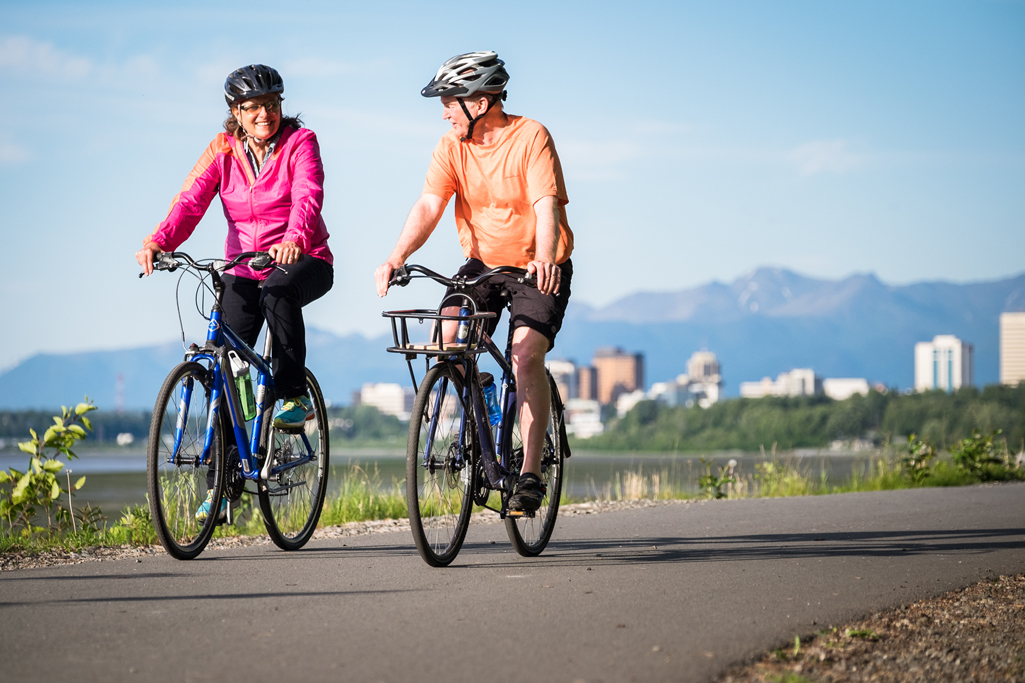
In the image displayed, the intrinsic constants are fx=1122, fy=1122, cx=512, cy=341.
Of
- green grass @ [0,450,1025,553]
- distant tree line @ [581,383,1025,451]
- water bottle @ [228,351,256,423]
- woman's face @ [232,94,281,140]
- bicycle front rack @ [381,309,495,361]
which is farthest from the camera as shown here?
distant tree line @ [581,383,1025,451]

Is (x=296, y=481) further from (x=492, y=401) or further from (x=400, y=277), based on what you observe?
(x=400, y=277)

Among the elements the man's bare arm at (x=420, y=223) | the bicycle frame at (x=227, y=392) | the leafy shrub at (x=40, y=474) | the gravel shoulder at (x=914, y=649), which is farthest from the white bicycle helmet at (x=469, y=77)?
the gravel shoulder at (x=914, y=649)

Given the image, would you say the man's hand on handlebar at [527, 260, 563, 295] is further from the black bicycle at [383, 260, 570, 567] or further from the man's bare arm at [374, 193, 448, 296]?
the man's bare arm at [374, 193, 448, 296]

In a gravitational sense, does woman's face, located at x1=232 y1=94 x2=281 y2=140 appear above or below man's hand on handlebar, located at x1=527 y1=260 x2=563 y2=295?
above

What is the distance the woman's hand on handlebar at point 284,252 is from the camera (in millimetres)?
5066

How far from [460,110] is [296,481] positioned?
6.48 feet

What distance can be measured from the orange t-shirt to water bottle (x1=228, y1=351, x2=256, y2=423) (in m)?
1.15

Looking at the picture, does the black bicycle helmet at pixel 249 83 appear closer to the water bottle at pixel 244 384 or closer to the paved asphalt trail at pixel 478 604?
the water bottle at pixel 244 384

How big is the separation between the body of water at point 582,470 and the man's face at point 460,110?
86.1 inches

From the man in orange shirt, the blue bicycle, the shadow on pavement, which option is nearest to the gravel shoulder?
the shadow on pavement

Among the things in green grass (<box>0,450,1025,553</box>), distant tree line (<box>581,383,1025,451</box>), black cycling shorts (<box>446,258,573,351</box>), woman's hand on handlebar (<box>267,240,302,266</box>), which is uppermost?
woman's hand on handlebar (<box>267,240,302,266</box>)

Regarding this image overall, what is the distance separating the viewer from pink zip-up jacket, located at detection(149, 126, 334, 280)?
5383mm

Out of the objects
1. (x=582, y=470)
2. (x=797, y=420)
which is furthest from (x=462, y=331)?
(x=797, y=420)

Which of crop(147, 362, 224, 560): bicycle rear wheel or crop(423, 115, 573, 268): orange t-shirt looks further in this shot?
crop(423, 115, 573, 268): orange t-shirt
